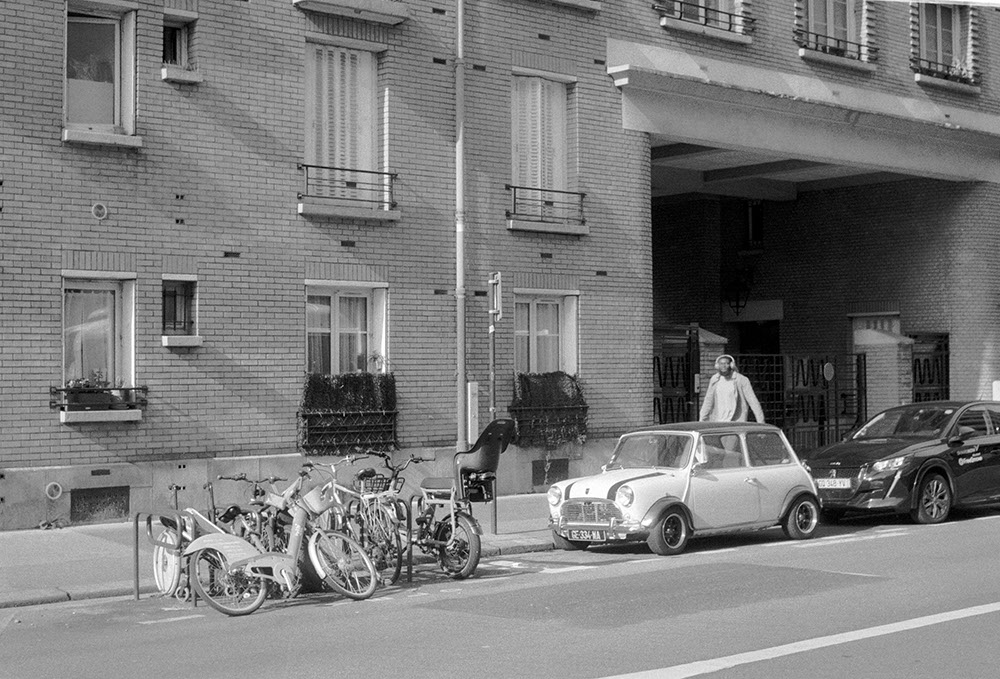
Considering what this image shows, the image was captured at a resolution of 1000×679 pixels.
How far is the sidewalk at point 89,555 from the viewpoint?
11.9 meters

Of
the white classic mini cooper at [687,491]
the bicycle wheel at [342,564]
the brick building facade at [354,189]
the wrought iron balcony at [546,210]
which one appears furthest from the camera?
the wrought iron balcony at [546,210]

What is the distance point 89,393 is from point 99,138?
2982mm

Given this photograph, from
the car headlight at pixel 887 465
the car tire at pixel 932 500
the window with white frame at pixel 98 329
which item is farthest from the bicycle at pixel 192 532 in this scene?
the car tire at pixel 932 500

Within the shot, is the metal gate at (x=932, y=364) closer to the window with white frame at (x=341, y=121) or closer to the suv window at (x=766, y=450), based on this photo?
the suv window at (x=766, y=450)

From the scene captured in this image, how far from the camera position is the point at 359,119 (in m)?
18.6

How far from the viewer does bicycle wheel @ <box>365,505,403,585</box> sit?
40.0ft

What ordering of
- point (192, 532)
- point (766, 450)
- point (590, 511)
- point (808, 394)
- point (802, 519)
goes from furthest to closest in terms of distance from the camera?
point (808, 394), point (802, 519), point (766, 450), point (590, 511), point (192, 532)

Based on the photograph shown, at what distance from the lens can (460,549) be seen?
12.6 m

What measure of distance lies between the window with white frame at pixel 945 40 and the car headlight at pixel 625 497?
15.9 m

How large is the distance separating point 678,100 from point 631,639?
564 inches

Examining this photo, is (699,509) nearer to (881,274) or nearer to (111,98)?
(111,98)

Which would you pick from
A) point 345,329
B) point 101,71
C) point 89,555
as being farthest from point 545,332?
point 89,555

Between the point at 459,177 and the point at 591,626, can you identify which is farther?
the point at 459,177

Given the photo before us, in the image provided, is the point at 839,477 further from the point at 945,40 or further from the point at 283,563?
the point at 945,40
